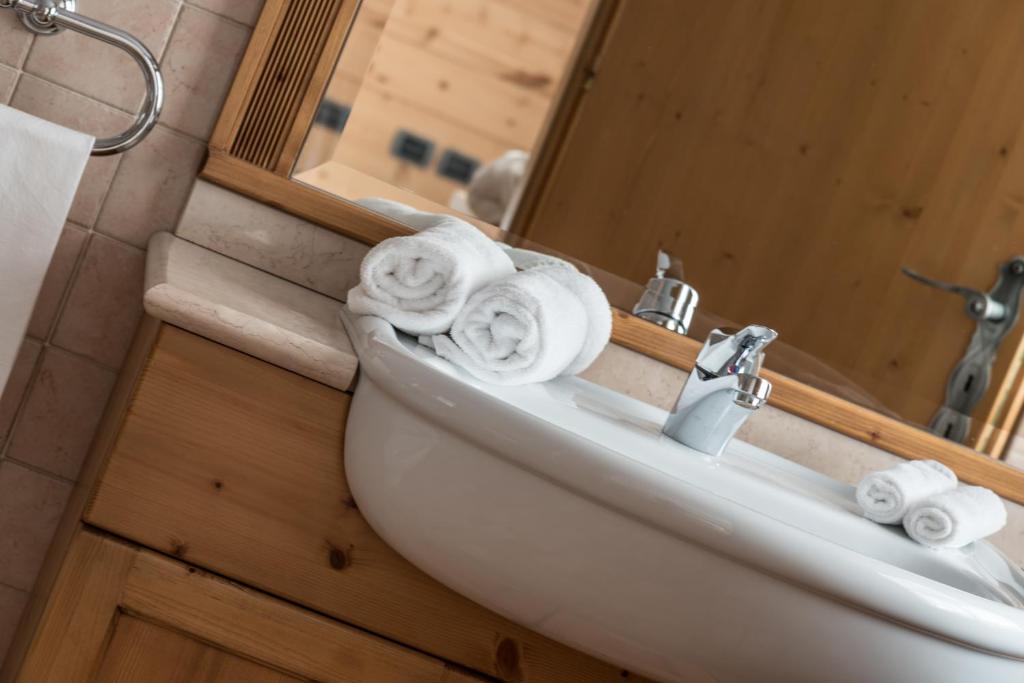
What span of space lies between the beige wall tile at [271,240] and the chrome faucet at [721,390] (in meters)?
0.39

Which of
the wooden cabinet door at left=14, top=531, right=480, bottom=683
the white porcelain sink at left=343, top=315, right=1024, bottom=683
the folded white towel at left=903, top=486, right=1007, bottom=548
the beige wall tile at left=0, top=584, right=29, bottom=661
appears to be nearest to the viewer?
the white porcelain sink at left=343, top=315, right=1024, bottom=683

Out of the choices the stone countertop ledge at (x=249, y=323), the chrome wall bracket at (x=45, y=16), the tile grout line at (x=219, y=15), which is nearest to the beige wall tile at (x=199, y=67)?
the tile grout line at (x=219, y=15)

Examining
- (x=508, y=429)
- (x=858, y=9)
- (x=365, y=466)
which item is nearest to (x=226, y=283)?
(x=365, y=466)

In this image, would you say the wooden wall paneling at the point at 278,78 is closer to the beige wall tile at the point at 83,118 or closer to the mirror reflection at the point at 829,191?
the beige wall tile at the point at 83,118

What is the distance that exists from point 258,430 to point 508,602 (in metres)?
0.24

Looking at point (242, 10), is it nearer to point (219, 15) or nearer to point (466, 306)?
point (219, 15)

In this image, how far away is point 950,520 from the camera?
0.93 m

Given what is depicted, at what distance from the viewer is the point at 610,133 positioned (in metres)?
1.16

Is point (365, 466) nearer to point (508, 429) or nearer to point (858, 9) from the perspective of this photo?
point (508, 429)

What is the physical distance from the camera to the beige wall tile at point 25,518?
3.69ft

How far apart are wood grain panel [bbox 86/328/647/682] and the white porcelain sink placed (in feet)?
0.20

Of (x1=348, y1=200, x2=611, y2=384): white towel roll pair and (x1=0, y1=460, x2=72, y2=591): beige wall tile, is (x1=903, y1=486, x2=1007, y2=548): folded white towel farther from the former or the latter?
(x1=0, y1=460, x2=72, y2=591): beige wall tile

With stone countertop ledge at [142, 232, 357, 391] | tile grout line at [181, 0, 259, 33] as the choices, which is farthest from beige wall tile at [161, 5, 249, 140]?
stone countertop ledge at [142, 232, 357, 391]

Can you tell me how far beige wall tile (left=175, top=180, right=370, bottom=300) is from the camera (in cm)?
109
